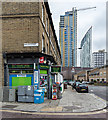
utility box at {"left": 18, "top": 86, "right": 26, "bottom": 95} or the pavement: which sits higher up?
utility box at {"left": 18, "top": 86, "right": 26, "bottom": 95}

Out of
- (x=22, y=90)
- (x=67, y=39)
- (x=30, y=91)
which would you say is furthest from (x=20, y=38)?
(x=67, y=39)

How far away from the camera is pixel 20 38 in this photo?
42.1 feet

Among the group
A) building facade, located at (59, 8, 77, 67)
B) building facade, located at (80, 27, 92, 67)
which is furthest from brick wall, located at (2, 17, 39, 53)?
building facade, located at (59, 8, 77, 67)

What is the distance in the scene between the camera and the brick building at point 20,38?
40.9 feet

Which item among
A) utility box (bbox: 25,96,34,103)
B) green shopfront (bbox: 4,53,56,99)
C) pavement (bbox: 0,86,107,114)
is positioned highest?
green shopfront (bbox: 4,53,56,99)

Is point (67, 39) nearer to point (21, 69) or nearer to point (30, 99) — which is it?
point (21, 69)

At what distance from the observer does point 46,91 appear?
13453 millimetres

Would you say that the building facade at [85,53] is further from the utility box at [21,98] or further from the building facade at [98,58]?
the utility box at [21,98]

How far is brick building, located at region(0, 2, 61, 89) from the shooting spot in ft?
40.9

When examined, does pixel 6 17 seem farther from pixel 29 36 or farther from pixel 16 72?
pixel 16 72

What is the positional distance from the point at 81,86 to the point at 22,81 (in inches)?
480

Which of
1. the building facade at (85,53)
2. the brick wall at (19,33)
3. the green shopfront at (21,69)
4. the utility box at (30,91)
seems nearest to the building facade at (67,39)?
the building facade at (85,53)

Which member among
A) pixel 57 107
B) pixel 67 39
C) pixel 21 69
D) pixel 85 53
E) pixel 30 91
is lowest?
pixel 57 107

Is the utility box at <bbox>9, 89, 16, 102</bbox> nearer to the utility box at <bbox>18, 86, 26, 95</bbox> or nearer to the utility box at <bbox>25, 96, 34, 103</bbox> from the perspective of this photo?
the utility box at <bbox>18, 86, 26, 95</bbox>
